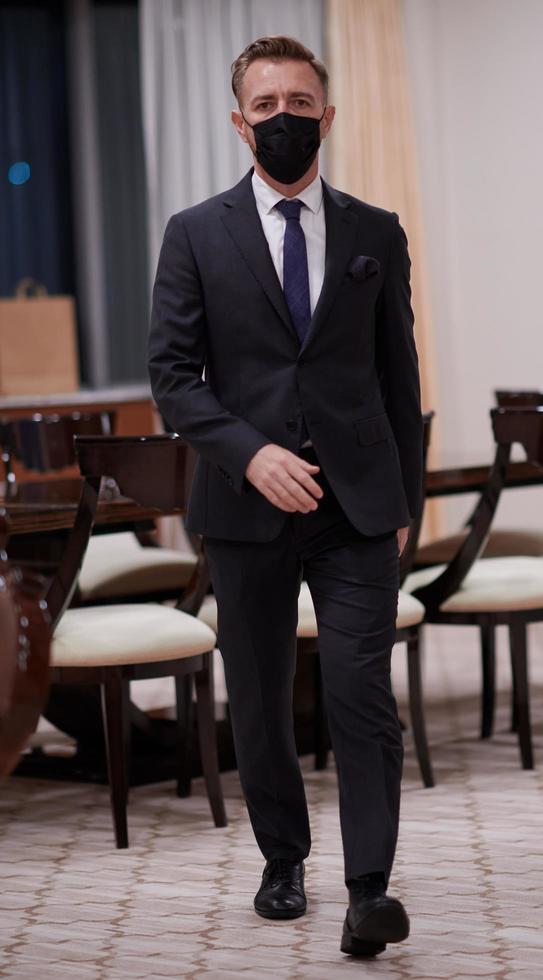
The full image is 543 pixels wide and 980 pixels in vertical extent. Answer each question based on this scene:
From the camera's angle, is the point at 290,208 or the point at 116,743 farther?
the point at 116,743

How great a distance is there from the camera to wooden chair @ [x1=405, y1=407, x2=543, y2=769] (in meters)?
4.02

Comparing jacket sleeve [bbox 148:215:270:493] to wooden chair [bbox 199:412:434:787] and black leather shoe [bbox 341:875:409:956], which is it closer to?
black leather shoe [bbox 341:875:409:956]

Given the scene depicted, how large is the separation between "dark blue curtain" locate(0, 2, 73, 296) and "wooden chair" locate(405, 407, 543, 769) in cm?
465

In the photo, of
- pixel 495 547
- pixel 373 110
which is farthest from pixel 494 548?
pixel 373 110

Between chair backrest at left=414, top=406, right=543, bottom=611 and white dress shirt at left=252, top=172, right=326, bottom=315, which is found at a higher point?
white dress shirt at left=252, top=172, right=326, bottom=315

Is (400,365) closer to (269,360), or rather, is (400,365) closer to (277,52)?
(269,360)

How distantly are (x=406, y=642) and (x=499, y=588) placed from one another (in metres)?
0.32

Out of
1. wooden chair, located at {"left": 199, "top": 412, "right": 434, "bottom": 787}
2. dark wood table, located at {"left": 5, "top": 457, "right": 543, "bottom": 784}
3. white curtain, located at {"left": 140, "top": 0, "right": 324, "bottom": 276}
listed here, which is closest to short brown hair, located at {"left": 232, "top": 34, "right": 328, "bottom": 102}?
wooden chair, located at {"left": 199, "top": 412, "right": 434, "bottom": 787}

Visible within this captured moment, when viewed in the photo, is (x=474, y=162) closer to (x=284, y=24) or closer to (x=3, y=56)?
(x=284, y=24)

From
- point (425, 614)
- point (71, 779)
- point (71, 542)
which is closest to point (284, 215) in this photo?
point (71, 542)

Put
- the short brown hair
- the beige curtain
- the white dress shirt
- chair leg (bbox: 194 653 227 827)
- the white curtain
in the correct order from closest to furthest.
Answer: the short brown hair < the white dress shirt < chair leg (bbox: 194 653 227 827) < the beige curtain < the white curtain

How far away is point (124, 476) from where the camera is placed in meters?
3.49

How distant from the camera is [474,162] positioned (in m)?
7.78

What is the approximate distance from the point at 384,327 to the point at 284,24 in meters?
5.58
